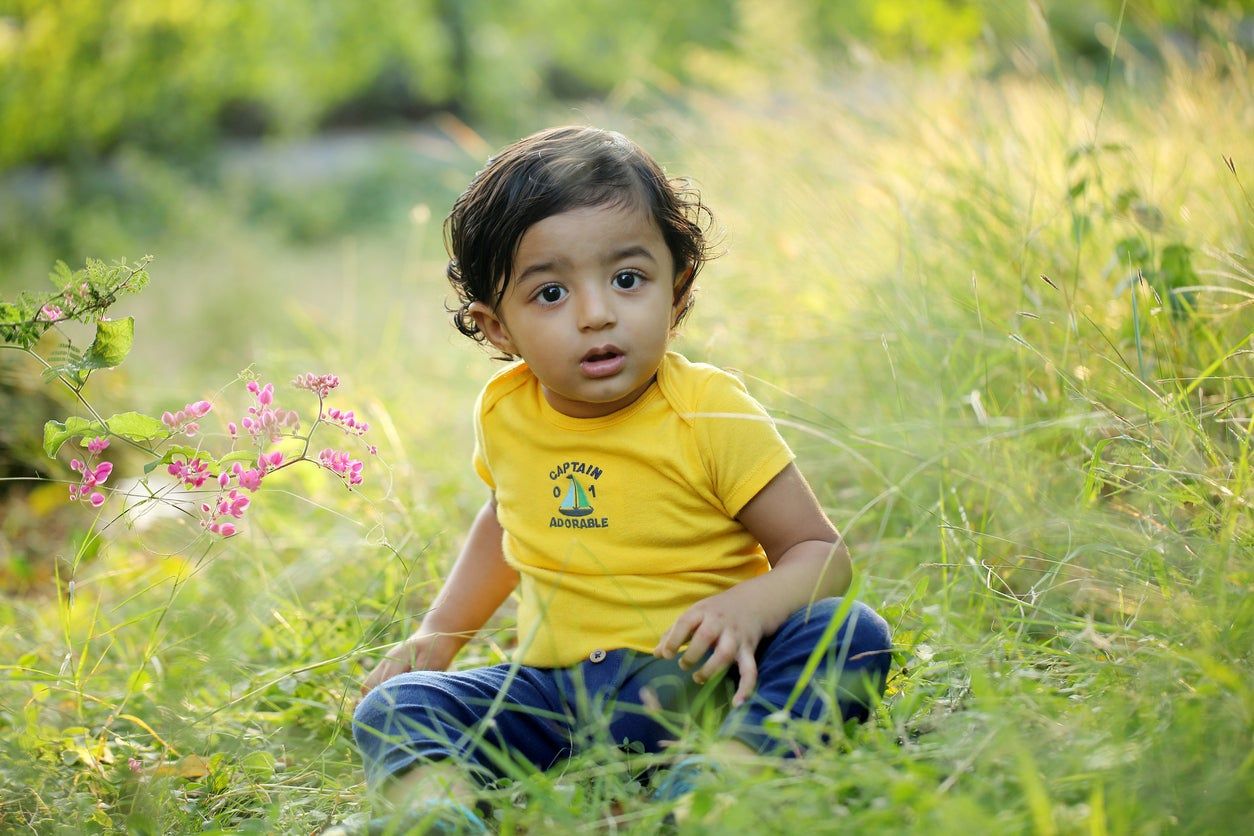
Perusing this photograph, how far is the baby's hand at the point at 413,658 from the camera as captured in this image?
6.49 ft

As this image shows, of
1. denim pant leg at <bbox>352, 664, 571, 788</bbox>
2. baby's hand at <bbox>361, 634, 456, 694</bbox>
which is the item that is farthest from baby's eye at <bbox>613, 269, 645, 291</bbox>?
baby's hand at <bbox>361, 634, 456, 694</bbox>

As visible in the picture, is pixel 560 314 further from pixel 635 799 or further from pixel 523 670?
pixel 635 799

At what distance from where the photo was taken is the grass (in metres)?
1.35

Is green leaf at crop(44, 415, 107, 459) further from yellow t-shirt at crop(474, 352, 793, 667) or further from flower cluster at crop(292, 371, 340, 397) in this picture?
yellow t-shirt at crop(474, 352, 793, 667)

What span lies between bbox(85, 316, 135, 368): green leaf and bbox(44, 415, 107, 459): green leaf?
0.29 feet

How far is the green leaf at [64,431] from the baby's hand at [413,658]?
0.60m

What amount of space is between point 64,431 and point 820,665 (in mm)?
1162

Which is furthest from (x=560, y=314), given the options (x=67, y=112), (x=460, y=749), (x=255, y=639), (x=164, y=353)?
(x=67, y=112)

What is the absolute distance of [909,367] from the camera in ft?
8.57

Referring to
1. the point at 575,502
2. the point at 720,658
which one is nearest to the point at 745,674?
the point at 720,658

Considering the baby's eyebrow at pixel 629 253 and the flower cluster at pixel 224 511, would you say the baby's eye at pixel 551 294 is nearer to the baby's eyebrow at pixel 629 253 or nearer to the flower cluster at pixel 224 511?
the baby's eyebrow at pixel 629 253

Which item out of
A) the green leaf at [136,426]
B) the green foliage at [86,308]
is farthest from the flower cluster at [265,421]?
the green foliage at [86,308]

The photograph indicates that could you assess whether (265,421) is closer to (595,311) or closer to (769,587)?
(595,311)

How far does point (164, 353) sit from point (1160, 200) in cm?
495
